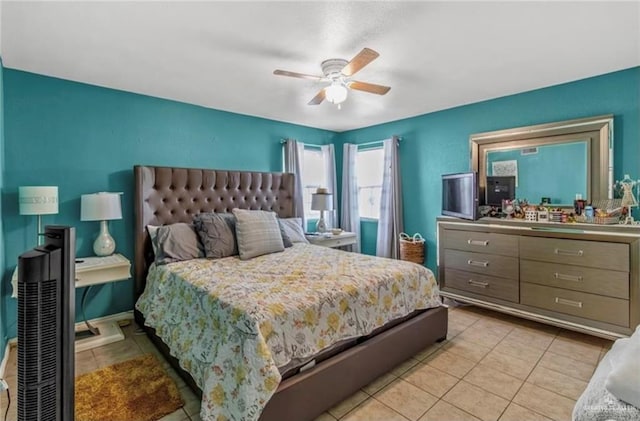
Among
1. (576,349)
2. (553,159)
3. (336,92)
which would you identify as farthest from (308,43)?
(576,349)

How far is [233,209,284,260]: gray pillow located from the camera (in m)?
3.04

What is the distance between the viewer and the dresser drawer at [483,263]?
122 inches

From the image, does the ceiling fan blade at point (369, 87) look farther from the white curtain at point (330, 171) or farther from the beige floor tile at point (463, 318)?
the white curtain at point (330, 171)

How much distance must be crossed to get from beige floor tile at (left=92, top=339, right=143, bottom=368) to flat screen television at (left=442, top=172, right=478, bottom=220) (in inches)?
135

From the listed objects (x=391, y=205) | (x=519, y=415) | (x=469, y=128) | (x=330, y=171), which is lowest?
(x=519, y=415)

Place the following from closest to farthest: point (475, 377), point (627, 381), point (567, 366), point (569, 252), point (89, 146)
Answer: point (627, 381)
point (475, 377)
point (567, 366)
point (569, 252)
point (89, 146)

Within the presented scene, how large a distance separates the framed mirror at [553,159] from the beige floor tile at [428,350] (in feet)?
6.29

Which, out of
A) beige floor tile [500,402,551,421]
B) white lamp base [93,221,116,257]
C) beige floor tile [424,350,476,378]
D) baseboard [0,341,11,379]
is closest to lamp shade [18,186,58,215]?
white lamp base [93,221,116,257]

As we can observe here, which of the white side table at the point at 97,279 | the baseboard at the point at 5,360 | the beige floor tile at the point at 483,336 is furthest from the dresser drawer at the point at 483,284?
the baseboard at the point at 5,360

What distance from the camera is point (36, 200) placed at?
97.3 inches

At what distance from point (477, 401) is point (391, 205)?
2.94m

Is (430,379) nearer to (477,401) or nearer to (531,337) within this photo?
(477,401)

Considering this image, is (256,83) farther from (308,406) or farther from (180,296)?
(308,406)

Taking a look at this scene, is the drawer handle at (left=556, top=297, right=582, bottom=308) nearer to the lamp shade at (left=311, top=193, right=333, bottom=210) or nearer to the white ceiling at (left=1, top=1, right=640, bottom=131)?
the white ceiling at (left=1, top=1, right=640, bottom=131)
